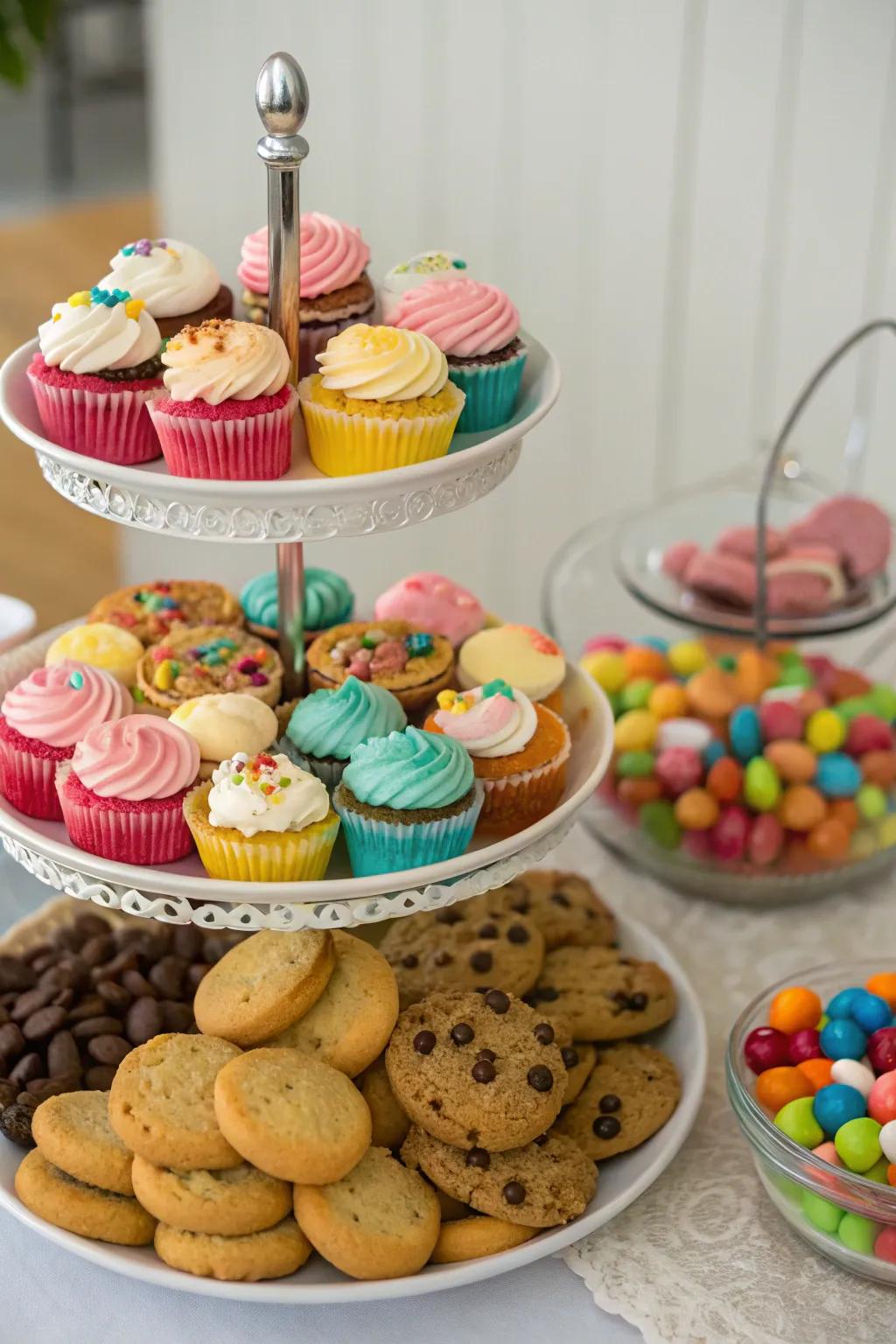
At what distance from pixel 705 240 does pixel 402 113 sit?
665 mm

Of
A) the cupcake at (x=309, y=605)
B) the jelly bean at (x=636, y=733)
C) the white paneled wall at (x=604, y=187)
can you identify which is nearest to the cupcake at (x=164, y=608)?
the cupcake at (x=309, y=605)

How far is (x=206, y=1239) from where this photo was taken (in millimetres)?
1136

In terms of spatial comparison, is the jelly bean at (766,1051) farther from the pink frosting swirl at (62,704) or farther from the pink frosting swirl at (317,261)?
the pink frosting swirl at (317,261)

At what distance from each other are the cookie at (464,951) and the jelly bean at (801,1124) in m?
0.26

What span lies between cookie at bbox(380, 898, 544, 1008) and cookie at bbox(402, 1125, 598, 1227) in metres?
0.17

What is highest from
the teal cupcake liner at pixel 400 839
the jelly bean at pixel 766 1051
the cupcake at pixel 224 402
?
the cupcake at pixel 224 402

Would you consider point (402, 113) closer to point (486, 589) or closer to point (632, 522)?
point (486, 589)

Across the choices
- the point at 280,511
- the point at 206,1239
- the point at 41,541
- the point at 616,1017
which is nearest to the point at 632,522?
the point at 616,1017

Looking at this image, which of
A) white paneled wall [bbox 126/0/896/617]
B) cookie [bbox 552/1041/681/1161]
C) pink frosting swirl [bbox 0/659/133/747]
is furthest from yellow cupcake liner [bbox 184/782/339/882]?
white paneled wall [bbox 126/0/896/617]

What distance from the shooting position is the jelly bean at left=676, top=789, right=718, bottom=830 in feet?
5.37

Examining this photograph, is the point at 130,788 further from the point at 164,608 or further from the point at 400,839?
the point at 164,608

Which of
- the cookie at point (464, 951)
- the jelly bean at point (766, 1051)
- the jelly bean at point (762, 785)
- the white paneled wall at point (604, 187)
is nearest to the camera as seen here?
the jelly bean at point (766, 1051)

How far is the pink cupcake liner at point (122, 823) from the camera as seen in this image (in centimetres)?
118

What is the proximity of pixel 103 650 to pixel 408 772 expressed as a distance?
0.36 meters
